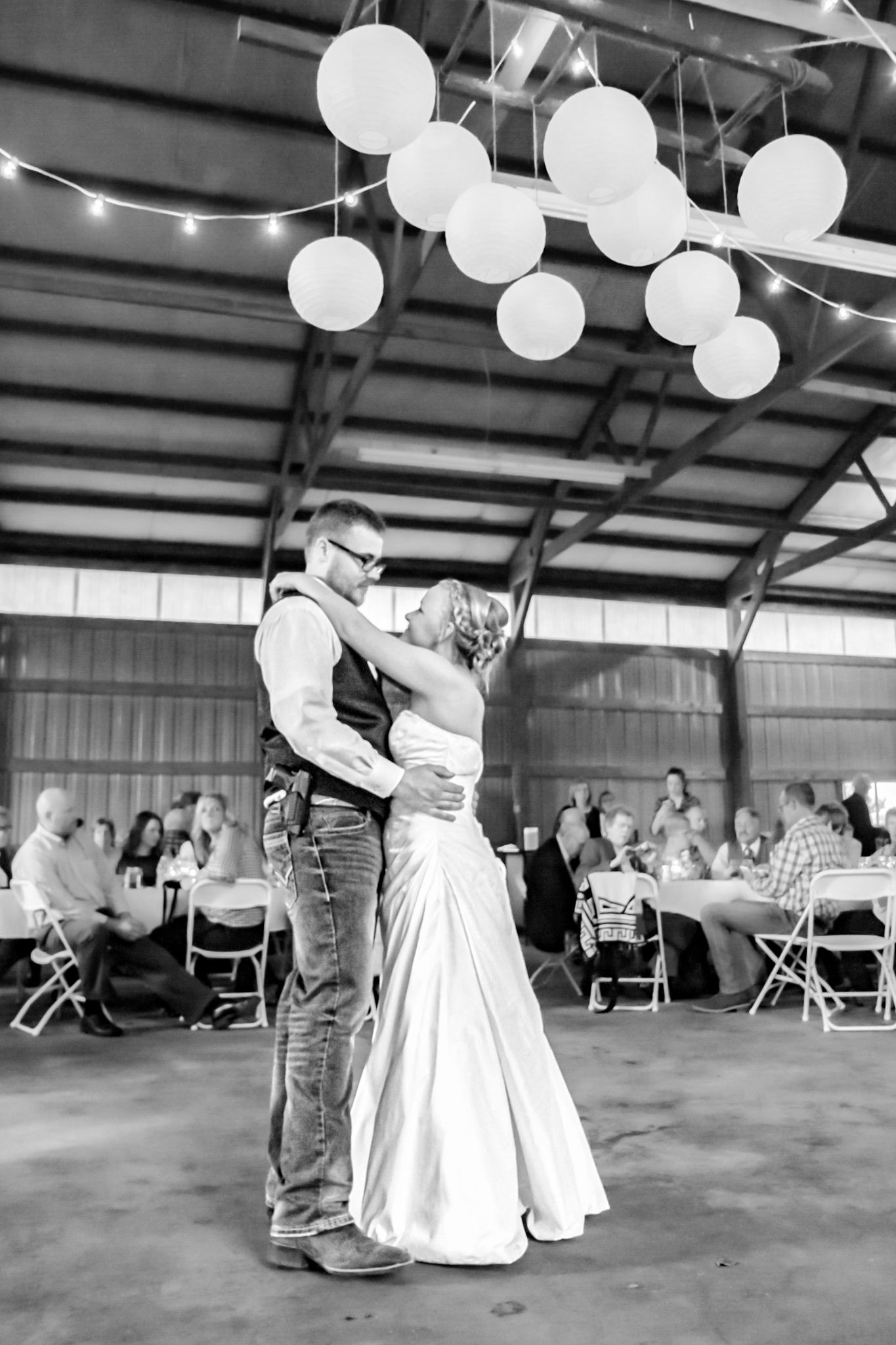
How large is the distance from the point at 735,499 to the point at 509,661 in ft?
10.3

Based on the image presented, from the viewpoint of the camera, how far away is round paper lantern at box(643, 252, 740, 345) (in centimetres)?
372

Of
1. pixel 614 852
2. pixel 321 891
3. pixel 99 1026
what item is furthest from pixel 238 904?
pixel 321 891

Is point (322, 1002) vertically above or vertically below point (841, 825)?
below

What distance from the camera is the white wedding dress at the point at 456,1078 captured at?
205 cm

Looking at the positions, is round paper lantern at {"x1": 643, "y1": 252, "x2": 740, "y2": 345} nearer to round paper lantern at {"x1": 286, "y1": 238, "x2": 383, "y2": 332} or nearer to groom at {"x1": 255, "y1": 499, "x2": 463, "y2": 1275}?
round paper lantern at {"x1": 286, "y1": 238, "x2": 383, "y2": 332}

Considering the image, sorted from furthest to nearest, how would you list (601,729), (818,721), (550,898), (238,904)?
(818,721) < (601,729) < (550,898) < (238,904)

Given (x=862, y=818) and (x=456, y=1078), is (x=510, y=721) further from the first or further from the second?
(x=456, y=1078)

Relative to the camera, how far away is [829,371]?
1009cm

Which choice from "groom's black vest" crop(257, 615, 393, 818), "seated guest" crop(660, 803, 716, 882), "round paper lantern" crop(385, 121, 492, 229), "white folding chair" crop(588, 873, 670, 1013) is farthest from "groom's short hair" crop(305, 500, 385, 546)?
"seated guest" crop(660, 803, 716, 882)

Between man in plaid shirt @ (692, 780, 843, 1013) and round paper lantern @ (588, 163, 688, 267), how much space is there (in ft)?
9.51

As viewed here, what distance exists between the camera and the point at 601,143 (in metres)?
3.00

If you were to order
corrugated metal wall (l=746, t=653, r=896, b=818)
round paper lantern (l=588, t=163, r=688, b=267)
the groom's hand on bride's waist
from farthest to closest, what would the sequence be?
corrugated metal wall (l=746, t=653, r=896, b=818) < round paper lantern (l=588, t=163, r=688, b=267) < the groom's hand on bride's waist

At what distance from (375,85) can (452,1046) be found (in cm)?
249

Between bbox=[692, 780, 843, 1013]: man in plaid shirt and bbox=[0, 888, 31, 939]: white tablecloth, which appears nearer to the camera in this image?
bbox=[0, 888, 31, 939]: white tablecloth
